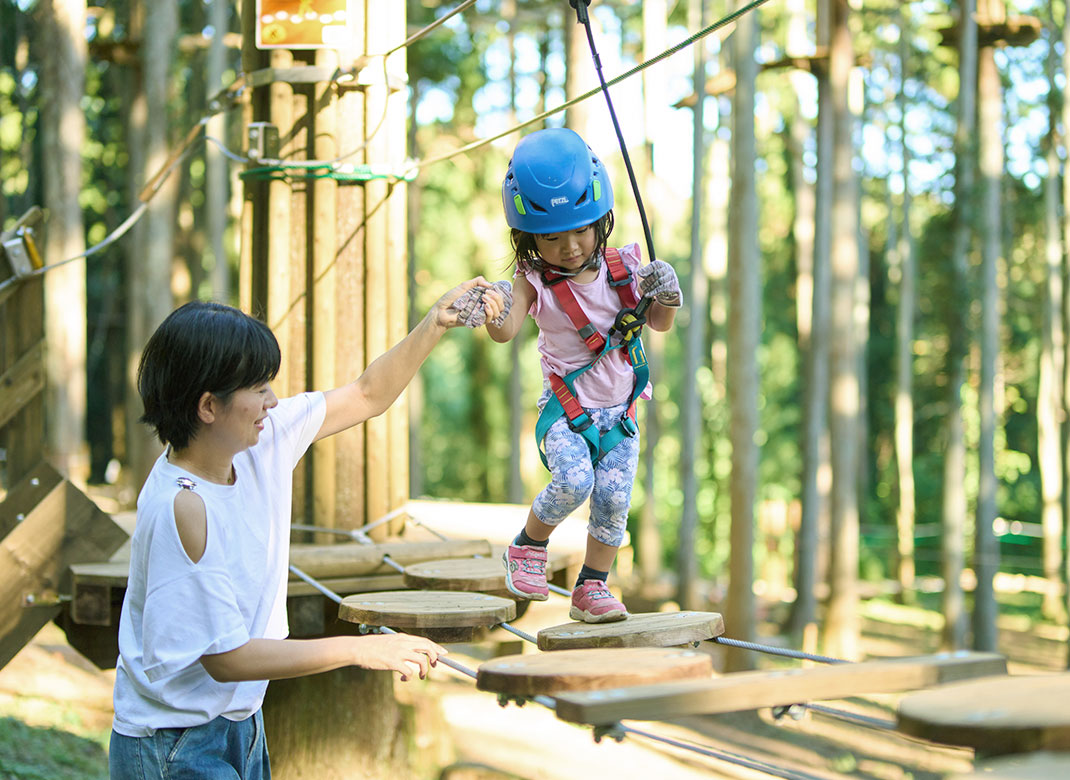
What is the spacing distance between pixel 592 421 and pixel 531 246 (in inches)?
20.9

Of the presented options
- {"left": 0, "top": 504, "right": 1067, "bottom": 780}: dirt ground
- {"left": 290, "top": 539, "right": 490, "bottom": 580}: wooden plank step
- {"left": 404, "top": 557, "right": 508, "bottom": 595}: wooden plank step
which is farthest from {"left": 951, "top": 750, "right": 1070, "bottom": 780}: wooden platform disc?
{"left": 0, "top": 504, "right": 1067, "bottom": 780}: dirt ground

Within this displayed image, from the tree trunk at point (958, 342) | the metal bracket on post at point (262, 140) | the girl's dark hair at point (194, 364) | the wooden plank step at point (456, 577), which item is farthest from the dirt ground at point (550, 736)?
the girl's dark hair at point (194, 364)

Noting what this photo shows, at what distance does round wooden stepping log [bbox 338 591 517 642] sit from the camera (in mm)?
3180

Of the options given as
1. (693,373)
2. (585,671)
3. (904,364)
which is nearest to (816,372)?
Answer: (693,373)

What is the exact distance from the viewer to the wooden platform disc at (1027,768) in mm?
1692

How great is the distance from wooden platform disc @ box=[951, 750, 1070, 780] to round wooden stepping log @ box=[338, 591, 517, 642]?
1604 millimetres

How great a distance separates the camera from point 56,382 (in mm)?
10539

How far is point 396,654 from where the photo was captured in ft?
7.91

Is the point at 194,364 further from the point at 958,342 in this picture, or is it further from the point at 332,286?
the point at 958,342

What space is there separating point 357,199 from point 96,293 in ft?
66.1

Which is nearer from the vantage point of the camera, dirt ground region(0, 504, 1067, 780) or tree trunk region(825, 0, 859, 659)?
dirt ground region(0, 504, 1067, 780)

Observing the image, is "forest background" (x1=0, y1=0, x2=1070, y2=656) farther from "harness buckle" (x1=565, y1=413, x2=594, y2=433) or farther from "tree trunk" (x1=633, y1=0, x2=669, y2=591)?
"harness buckle" (x1=565, y1=413, x2=594, y2=433)

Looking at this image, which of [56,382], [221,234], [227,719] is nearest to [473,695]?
[56,382]

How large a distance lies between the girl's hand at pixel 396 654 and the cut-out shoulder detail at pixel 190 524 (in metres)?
0.37
